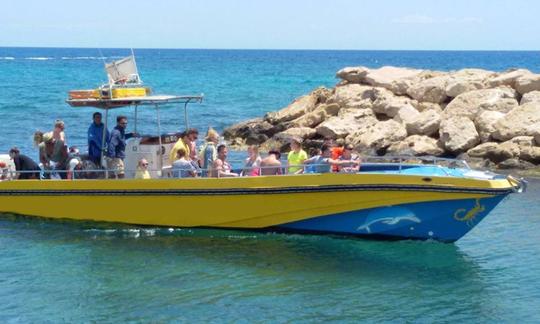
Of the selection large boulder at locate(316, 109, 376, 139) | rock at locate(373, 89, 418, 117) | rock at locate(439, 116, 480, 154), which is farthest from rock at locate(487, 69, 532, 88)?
large boulder at locate(316, 109, 376, 139)

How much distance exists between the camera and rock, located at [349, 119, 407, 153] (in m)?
27.2

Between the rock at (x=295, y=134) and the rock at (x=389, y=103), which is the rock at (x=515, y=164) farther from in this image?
the rock at (x=295, y=134)

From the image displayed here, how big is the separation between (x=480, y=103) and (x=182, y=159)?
13.7 m

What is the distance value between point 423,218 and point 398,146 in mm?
11686

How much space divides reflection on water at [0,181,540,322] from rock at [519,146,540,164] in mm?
6908

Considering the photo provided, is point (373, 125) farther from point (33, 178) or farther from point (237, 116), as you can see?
point (237, 116)

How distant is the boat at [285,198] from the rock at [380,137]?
424 inches

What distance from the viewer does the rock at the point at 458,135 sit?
83.5ft

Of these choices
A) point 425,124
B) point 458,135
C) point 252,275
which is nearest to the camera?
point 252,275

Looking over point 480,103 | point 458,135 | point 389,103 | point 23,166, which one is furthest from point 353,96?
point 23,166

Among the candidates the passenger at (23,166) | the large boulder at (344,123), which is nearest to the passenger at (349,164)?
the passenger at (23,166)

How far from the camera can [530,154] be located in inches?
961

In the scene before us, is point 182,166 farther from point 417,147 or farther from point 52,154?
point 417,147

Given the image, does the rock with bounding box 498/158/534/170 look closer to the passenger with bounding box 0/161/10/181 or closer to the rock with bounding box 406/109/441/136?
the rock with bounding box 406/109/441/136
